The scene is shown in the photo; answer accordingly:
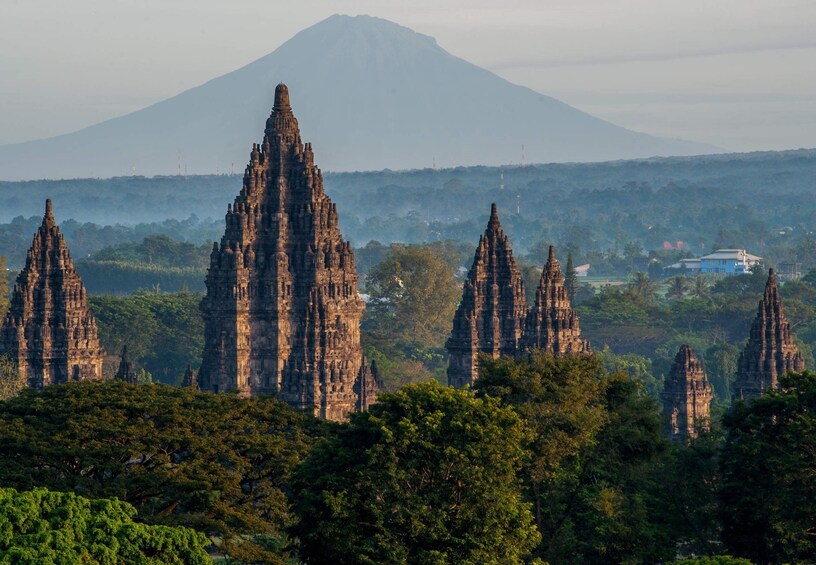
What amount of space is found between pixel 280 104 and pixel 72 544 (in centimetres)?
6543

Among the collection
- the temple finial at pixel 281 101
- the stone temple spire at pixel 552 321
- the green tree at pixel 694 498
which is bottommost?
the green tree at pixel 694 498

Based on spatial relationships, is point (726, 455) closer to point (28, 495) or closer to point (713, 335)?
point (28, 495)

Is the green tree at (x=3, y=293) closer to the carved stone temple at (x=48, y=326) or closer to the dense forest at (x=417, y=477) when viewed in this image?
the carved stone temple at (x=48, y=326)

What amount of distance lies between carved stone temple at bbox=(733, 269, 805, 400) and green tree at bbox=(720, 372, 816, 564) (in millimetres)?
42373

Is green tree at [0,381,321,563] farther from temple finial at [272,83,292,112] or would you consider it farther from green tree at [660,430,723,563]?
temple finial at [272,83,292,112]

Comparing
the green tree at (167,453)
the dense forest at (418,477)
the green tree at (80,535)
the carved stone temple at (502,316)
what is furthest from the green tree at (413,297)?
the green tree at (80,535)

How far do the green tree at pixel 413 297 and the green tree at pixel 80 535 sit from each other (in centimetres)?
11637

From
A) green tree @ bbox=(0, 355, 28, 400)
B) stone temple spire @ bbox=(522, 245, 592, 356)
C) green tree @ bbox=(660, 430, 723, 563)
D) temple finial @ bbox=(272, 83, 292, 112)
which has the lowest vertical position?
green tree @ bbox=(660, 430, 723, 563)

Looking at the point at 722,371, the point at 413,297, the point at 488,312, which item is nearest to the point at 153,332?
the point at 413,297

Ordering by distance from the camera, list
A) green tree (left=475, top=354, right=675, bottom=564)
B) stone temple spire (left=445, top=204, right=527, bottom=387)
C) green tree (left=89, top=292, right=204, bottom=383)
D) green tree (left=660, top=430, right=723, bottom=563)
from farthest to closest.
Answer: green tree (left=89, top=292, right=204, bottom=383)
stone temple spire (left=445, top=204, right=527, bottom=387)
green tree (left=660, top=430, right=723, bottom=563)
green tree (left=475, top=354, right=675, bottom=564)

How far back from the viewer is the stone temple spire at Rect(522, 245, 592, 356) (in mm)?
106312

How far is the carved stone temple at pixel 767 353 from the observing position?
11269cm

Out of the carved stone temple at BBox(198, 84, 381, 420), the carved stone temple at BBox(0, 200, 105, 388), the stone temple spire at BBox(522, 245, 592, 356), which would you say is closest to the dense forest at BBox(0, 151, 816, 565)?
the stone temple spire at BBox(522, 245, 592, 356)

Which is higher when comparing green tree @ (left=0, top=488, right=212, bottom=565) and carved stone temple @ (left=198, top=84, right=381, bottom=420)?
carved stone temple @ (left=198, top=84, right=381, bottom=420)
